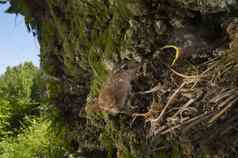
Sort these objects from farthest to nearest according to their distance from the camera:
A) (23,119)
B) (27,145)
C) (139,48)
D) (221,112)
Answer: (23,119), (27,145), (139,48), (221,112)

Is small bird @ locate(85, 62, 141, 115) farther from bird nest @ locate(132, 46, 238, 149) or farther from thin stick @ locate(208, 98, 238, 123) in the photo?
thin stick @ locate(208, 98, 238, 123)

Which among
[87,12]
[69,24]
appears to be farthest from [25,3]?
[87,12]

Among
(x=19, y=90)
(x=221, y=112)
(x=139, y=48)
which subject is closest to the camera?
(x=221, y=112)

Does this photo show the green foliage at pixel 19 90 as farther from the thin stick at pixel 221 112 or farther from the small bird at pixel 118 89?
the thin stick at pixel 221 112

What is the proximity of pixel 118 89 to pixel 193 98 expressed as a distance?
37cm

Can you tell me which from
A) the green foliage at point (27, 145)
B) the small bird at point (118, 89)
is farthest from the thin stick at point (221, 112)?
the green foliage at point (27, 145)

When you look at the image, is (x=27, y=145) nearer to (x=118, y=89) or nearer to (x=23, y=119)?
(x=23, y=119)

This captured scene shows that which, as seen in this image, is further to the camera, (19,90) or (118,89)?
(19,90)

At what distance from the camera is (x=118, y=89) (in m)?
2.19

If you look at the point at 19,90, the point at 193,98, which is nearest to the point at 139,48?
the point at 193,98

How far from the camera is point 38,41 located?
3.22 metres

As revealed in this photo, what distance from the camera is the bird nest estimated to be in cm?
184

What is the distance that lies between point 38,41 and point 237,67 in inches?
65.4

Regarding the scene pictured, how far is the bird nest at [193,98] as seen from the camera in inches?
72.3
